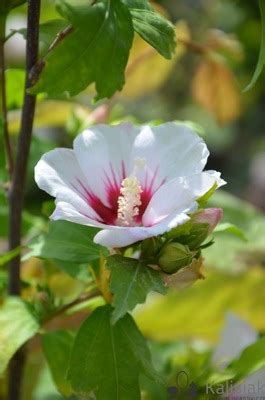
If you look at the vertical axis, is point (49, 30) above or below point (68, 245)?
above

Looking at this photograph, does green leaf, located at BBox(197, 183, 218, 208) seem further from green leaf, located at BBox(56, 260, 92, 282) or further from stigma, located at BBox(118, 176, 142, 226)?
green leaf, located at BBox(56, 260, 92, 282)

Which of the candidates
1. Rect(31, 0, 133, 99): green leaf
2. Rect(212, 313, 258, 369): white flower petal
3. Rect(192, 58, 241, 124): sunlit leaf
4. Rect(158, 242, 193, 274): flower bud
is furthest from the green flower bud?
Rect(192, 58, 241, 124): sunlit leaf

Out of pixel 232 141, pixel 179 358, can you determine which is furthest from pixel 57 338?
pixel 232 141

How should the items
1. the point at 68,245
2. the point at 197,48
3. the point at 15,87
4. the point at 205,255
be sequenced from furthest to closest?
the point at 197,48 → the point at 205,255 → the point at 15,87 → the point at 68,245

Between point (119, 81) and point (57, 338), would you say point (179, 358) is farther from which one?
point (119, 81)

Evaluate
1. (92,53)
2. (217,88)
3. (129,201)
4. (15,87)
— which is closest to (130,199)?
(129,201)

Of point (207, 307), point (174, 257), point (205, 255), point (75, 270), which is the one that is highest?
point (174, 257)

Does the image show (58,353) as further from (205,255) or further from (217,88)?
(217,88)
